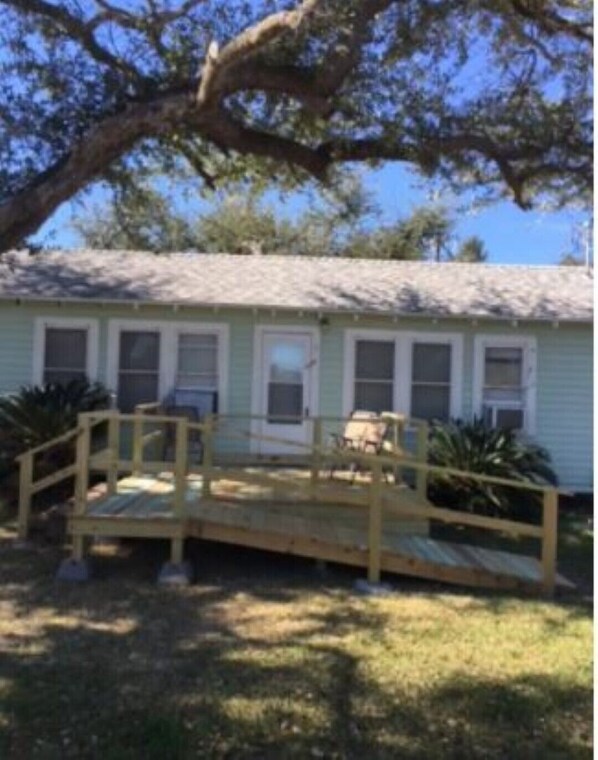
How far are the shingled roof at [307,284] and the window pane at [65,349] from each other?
716mm

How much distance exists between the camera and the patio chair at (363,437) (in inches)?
469

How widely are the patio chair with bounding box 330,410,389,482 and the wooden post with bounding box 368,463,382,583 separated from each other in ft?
8.72

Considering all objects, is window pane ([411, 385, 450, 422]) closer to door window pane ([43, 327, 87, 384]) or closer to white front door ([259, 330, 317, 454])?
white front door ([259, 330, 317, 454])

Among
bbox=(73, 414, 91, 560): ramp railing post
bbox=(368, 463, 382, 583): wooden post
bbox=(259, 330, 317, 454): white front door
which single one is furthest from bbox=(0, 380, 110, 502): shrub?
bbox=(368, 463, 382, 583): wooden post

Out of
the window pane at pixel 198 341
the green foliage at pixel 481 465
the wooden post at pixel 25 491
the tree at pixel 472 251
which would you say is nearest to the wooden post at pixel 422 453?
the green foliage at pixel 481 465

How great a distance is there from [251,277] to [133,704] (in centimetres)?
1050

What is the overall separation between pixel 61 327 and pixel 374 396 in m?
4.89

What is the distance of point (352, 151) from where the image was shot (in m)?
9.56

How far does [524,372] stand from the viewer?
14.4m

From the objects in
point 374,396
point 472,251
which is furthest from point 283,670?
point 472,251

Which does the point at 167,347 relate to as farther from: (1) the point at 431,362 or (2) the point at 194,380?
(1) the point at 431,362

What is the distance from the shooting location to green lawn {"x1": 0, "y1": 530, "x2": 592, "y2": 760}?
4812 mm

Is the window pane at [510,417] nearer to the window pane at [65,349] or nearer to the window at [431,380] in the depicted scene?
the window at [431,380]

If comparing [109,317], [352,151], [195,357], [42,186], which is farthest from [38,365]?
[42,186]
